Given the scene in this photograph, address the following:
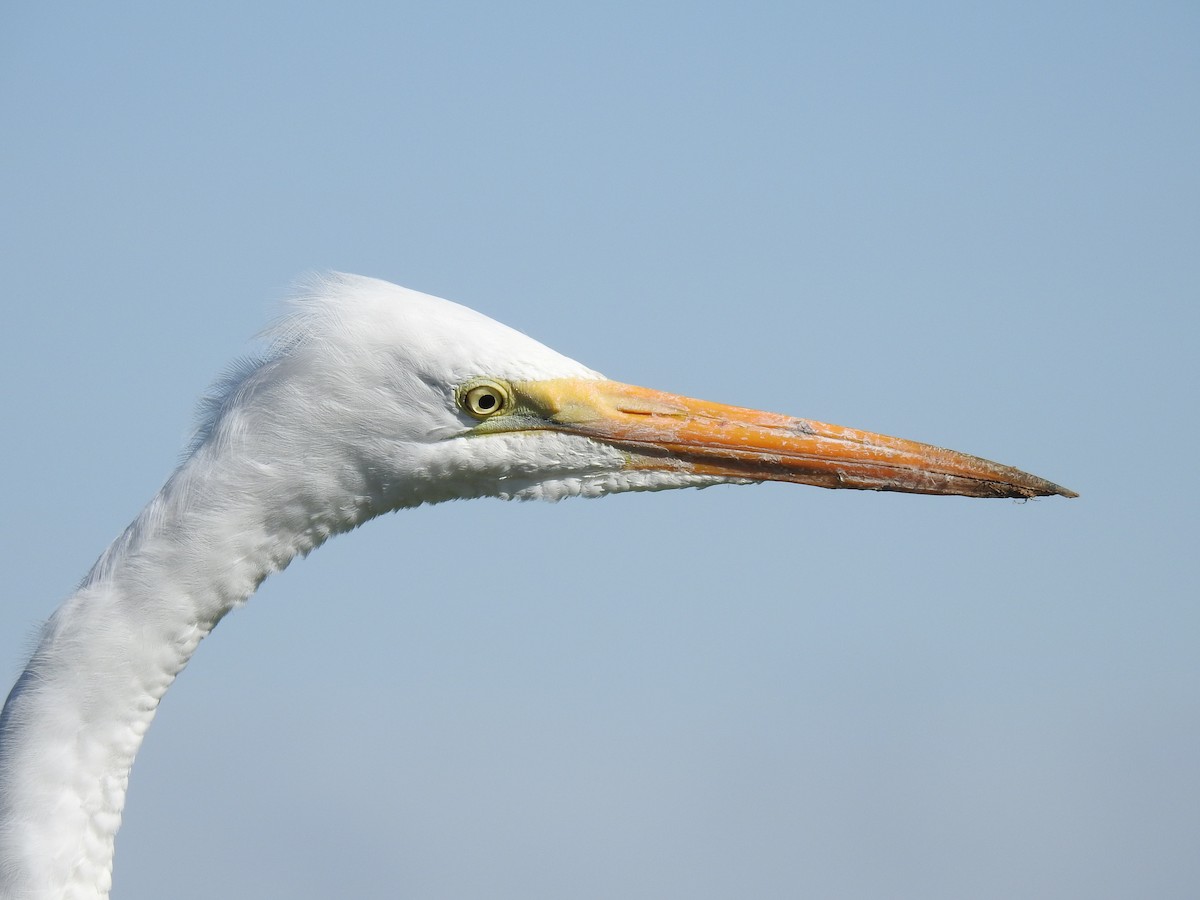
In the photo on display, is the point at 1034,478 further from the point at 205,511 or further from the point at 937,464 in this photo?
the point at 205,511

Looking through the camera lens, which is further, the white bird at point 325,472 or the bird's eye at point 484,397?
the bird's eye at point 484,397

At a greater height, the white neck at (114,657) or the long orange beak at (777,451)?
the long orange beak at (777,451)

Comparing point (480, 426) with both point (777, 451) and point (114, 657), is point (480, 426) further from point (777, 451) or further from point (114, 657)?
point (114, 657)

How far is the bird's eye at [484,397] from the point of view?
5301 mm

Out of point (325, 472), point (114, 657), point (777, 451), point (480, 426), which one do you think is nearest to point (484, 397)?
point (480, 426)

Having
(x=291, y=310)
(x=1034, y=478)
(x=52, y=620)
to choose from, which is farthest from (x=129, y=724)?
(x=1034, y=478)

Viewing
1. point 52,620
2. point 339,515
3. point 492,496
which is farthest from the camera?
point 492,496

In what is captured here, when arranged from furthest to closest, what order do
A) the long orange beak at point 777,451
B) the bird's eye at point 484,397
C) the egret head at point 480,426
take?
the long orange beak at point 777,451
the bird's eye at point 484,397
the egret head at point 480,426

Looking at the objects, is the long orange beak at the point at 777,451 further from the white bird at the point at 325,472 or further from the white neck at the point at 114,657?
the white neck at the point at 114,657

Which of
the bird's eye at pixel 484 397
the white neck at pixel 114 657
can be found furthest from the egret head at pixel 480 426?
the white neck at pixel 114 657

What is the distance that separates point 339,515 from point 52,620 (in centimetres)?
110

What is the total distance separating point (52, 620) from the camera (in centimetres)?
491

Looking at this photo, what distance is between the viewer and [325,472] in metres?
5.11

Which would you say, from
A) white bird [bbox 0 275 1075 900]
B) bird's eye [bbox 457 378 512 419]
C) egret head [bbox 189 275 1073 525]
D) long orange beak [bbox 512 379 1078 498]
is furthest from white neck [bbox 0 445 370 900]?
long orange beak [bbox 512 379 1078 498]
